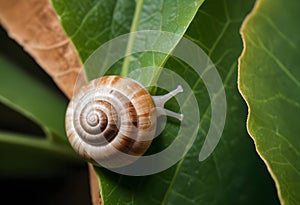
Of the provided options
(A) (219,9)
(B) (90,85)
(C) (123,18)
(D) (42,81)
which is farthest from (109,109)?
(D) (42,81)

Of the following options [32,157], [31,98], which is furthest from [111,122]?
[32,157]

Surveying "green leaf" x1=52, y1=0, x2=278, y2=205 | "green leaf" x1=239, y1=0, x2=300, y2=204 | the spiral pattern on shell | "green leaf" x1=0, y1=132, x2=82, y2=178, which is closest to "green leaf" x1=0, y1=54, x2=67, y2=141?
"green leaf" x1=0, y1=132, x2=82, y2=178

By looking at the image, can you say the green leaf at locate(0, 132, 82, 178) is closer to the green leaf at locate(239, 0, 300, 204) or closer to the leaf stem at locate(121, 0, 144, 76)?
the leaf stem at locate(121, 0, 144, 76)

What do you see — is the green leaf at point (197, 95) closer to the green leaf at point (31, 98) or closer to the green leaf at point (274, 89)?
the green leaf at point (274, 89)

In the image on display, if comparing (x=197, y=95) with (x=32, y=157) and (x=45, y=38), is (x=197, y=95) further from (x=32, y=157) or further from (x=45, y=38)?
(x=32, y=157)

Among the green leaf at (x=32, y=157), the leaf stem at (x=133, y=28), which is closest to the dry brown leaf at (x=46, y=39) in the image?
the leaf stem at (x=133, y=28)
